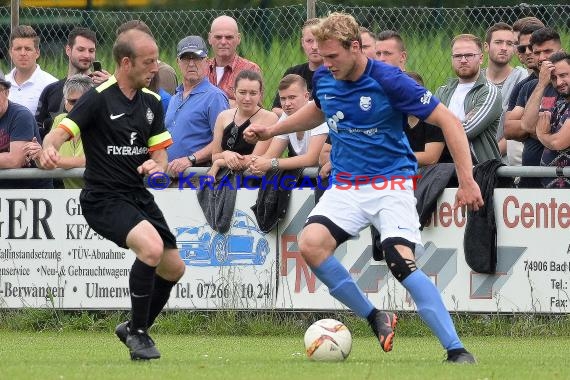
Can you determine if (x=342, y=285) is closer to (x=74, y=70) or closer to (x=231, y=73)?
(x=231, y=73)

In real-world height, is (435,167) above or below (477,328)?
above

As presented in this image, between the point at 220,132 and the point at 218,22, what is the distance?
1911 mm

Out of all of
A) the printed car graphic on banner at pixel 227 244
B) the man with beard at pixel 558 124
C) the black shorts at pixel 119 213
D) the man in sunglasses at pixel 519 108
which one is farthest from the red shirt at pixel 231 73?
the black shorts at pixel 119 213

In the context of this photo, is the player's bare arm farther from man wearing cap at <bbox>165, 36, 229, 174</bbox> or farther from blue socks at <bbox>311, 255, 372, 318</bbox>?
man wearing cap at <bbox>165, 36, 229, 174</bbox>

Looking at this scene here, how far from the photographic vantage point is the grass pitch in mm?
8039

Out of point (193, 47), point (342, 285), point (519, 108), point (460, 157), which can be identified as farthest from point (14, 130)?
point (460, 157)

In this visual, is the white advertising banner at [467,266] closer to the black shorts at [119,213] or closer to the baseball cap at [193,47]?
the baseball cap at [193,47]

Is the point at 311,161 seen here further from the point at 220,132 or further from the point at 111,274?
the point at 111,274

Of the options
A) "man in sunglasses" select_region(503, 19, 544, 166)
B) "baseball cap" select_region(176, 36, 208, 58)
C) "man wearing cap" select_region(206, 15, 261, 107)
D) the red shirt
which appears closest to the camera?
"man in sunglasses" select_region(503, 19, 544, 166)

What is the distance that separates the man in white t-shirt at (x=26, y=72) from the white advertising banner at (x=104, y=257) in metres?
1.74

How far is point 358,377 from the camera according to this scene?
25.6ft

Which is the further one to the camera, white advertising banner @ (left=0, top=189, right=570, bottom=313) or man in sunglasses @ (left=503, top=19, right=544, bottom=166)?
man in sunglasses @ (left=503, top=19, right=544, bottom=166)

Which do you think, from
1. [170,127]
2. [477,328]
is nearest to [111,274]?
[170,127]

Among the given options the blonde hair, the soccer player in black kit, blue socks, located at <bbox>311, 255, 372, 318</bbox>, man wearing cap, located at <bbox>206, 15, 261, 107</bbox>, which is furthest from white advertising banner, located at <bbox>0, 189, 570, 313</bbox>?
the blonde hair
